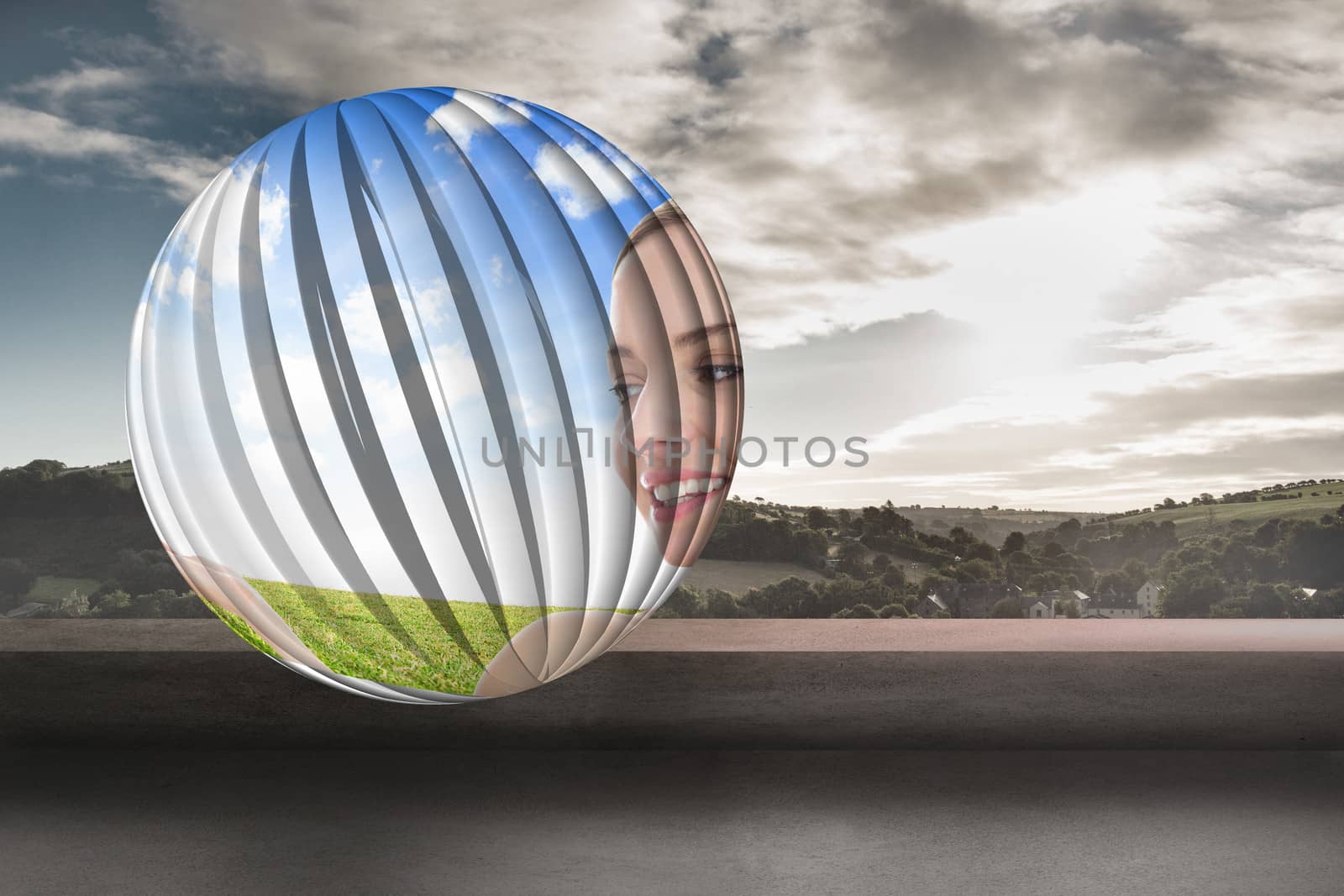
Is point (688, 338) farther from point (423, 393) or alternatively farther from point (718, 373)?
point (423, 393)

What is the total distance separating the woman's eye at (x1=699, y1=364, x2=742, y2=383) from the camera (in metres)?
1.21

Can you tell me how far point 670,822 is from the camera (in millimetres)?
2424

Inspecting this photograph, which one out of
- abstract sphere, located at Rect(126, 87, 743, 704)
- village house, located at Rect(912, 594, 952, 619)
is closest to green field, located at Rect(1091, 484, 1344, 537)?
→ village house, located at Rect(912, 594, 952, 619)

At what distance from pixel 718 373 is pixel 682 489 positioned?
0.53ft

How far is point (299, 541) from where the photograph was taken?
1081mm

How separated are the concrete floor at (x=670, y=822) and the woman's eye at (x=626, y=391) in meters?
1.39

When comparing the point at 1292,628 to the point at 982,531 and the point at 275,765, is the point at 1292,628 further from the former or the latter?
the point at 275,765

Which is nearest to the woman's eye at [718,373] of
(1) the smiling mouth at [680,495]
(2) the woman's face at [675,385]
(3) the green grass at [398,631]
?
(2) the woman's face at [675,385]

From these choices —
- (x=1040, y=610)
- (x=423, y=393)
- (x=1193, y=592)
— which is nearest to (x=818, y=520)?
(x=1040, y=610)

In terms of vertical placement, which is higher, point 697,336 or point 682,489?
point 697,336

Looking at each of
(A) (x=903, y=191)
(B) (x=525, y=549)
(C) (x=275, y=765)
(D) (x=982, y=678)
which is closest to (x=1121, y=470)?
(A) (x=903, y=191)

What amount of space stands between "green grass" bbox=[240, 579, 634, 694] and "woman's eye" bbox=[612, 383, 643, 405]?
0.25m

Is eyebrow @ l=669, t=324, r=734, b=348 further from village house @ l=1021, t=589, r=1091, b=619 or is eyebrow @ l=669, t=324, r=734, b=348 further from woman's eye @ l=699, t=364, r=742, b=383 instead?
village house @ l=1021, t=589, r=1091, b=619

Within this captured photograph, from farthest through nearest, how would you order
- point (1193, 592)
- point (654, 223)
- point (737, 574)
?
1. point (1193, 592)
2. point (737, 574)
3. point (654, 223)
